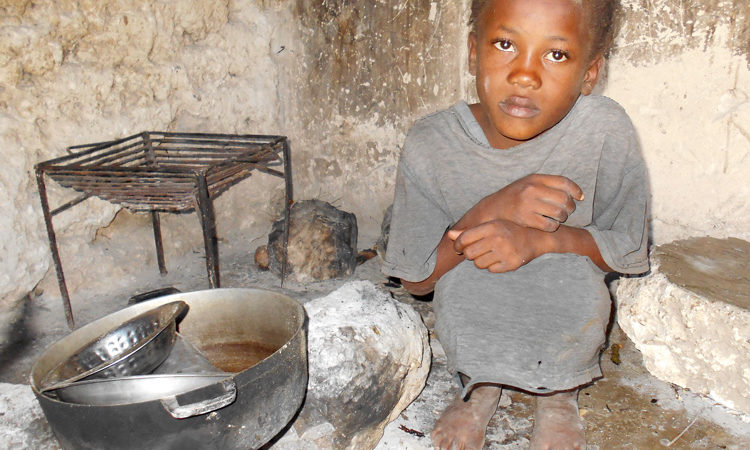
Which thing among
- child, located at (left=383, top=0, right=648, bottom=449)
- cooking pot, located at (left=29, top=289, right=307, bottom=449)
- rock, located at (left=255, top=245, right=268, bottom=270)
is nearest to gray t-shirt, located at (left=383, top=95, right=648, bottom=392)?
child, located at (left=383, top=0, right=648, bottom=449)

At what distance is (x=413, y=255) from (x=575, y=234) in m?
0.46

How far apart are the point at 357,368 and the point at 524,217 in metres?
0.60

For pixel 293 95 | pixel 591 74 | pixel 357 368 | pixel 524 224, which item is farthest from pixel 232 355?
pixel 293 95

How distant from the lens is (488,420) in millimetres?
1700

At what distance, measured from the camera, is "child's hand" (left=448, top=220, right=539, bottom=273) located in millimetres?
1498

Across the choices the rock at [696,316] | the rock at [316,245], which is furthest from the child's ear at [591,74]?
the rock at [316,245]

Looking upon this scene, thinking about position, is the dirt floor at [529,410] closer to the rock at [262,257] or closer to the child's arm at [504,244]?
the child's arm at [504,244]

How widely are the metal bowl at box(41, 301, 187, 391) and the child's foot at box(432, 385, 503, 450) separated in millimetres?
790

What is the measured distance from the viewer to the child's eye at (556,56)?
4.53 feet

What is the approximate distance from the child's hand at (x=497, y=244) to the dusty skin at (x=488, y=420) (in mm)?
454

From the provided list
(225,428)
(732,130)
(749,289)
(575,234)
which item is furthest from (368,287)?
(732,130)

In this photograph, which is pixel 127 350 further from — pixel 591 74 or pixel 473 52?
pixel 591 74

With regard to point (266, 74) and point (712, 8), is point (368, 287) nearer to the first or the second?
point (712, 8)

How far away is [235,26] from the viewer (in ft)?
9.70
